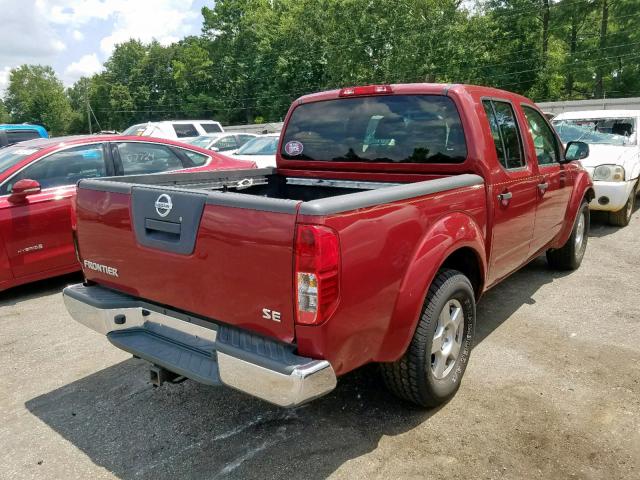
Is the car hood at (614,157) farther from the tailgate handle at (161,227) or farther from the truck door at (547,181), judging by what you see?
the tailgate handle at (161,227)

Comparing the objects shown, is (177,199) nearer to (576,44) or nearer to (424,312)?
(424,312)

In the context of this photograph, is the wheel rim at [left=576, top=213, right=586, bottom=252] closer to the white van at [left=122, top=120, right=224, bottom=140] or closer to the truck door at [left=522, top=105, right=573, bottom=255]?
the truck door at [left=522, top=105, right=573, bottom=255]

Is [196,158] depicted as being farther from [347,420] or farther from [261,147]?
[261,147]

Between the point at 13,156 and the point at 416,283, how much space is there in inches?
198

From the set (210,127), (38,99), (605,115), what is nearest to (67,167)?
(605,115)

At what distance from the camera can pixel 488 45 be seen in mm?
44688

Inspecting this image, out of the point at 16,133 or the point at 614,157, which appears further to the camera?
the point at 16,133

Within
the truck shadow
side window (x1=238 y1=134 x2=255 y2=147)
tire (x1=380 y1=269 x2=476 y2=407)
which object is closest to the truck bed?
tire (x1=380 y1=269 x2=476 y2=407)

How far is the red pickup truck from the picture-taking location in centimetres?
217

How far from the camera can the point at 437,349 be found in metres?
2.97

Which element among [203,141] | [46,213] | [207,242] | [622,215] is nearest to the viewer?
[207,242]

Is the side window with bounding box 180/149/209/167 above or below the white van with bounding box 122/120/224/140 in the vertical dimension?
below

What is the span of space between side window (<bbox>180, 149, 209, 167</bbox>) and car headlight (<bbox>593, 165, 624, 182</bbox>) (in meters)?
5.59

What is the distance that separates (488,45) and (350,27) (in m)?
13.6
